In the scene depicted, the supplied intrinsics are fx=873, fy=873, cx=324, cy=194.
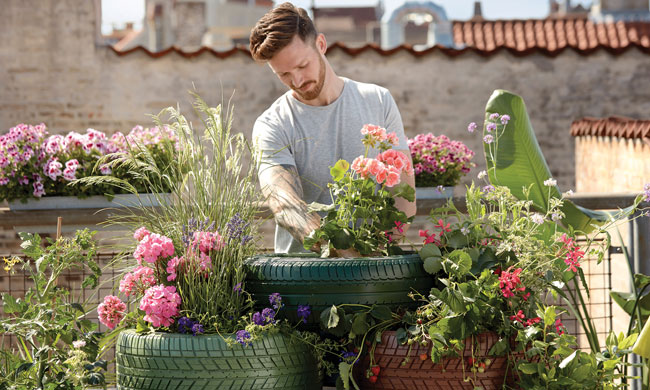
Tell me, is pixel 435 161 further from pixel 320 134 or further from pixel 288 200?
pixel 288 200

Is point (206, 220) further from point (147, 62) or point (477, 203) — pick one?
point (147, 62)

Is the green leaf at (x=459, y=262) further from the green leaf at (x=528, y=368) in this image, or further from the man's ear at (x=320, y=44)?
the man's ear at (x=320, y=44)

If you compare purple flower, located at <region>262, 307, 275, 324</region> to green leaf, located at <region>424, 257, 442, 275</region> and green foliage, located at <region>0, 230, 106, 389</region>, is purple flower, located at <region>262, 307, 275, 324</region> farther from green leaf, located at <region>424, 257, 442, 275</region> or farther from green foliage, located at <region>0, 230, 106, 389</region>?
green foliage, located at <region>0, 230, 106, 389</region>

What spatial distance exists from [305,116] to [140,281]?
845 mm

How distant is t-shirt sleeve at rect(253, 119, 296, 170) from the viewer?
2.90 metres

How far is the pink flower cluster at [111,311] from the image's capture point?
264cm

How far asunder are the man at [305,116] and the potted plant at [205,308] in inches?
9.0

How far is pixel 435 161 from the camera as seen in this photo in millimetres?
6016

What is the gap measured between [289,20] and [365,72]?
6.08 meters

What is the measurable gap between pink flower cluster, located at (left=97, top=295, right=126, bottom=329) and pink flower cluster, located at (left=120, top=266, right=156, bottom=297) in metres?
0.13

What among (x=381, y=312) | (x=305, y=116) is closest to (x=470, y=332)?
(x=381, y=312)

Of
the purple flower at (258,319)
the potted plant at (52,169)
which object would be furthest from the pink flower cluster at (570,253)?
the potted plant at (52,169)

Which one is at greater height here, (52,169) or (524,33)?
(524,33)

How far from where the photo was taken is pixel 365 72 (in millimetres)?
8852
